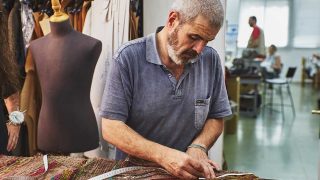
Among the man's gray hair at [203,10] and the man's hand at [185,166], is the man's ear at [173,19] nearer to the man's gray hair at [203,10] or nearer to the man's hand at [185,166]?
the man's gray hair at [203,10]

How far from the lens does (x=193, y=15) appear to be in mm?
1149

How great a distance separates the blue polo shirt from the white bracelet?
0.61 m

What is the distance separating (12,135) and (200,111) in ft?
3.01

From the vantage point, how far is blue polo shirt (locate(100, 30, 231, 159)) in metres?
1.26

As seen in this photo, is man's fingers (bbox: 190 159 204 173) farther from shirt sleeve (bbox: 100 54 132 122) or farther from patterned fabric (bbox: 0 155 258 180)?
shirt sleeve (bbox: 100 54 132 122)

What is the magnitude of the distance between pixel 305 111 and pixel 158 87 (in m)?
5.55

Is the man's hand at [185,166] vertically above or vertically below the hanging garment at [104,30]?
below

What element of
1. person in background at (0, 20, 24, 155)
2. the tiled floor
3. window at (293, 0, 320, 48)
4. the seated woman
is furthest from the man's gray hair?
window at (293, 0, 320, 48)

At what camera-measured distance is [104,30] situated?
5.58 feet

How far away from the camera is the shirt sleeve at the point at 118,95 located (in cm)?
124

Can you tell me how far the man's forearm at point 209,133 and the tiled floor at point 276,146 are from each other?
203 centimetres

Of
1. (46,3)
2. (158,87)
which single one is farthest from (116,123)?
(46,3)

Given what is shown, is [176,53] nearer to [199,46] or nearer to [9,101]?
[199,46]

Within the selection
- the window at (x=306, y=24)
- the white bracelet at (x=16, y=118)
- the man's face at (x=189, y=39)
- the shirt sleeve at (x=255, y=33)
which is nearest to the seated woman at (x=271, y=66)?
the window at (x=306, y=24)
